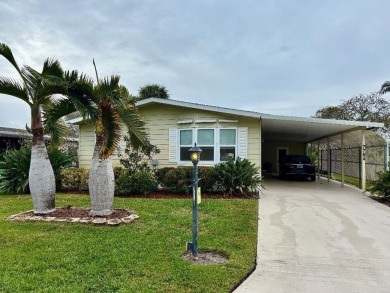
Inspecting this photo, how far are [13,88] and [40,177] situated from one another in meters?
1.92

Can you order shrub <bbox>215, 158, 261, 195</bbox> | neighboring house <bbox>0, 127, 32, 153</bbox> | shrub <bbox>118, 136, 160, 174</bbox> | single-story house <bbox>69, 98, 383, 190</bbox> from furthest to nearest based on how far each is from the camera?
1. neighboring house <bbox>0, 127, 32, 153</bbox>
2. single-story house <bbox>69, 98, 383, 190</bbox>
3. shrub <bbox>118, 136, 160, 174</bbox>
4. shrub <bbox>215, 158, 261, 195</bbox>

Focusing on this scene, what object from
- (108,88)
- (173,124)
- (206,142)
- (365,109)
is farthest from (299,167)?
(365,109)

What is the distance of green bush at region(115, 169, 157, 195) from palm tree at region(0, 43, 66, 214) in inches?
124

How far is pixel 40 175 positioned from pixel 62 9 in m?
6.75

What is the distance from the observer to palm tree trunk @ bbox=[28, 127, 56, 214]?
6.39 meters

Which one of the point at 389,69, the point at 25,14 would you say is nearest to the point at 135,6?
the point at 25,14

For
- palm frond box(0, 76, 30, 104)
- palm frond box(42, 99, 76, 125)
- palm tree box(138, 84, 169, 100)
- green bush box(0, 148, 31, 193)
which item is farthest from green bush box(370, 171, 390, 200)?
palm tree box(138, 84, 169, 100)

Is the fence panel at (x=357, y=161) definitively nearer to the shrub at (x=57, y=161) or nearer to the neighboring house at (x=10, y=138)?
the shrub at (x=57, y=161)

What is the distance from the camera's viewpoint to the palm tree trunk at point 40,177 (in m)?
6.39

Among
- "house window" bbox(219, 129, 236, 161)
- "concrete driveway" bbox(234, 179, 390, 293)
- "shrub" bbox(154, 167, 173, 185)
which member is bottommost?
"concrete driveway" bbox(234, 179, 390, 293)

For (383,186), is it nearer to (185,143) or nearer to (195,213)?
(185,143)

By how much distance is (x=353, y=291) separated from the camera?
341 cm

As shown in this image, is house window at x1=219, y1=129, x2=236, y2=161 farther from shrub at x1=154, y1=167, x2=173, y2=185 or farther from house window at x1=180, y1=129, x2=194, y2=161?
shrub at x1=154, y1=167, x2=173, y2=185

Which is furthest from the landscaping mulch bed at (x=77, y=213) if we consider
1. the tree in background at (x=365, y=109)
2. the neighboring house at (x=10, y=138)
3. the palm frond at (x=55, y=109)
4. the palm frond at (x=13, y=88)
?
the tree in background at (x=365, y=109)
